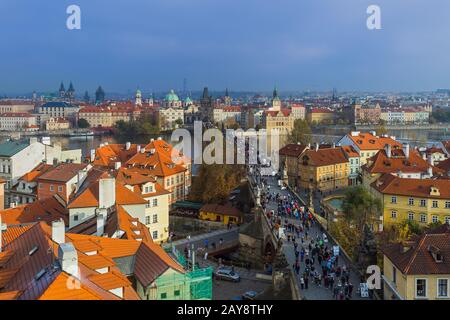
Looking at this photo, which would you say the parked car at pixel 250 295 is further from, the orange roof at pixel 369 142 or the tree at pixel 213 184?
the orange roof at pixel 369 142

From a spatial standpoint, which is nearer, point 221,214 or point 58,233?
point 58,233

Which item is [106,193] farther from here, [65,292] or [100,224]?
[65,292]

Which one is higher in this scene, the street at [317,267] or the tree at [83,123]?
the tree at [83,123]

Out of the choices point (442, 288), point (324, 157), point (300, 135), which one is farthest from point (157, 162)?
point (300, 135)

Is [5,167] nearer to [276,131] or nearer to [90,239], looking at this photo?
[90,239]

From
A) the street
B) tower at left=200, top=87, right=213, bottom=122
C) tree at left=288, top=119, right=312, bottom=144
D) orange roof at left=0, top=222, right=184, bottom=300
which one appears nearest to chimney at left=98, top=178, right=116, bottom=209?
orange roof at left=0, top=222, right=184, bottom=300

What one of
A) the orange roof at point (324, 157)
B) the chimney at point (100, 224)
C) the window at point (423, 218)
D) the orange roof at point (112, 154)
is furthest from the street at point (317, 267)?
the orange roof at point (324, 157)
